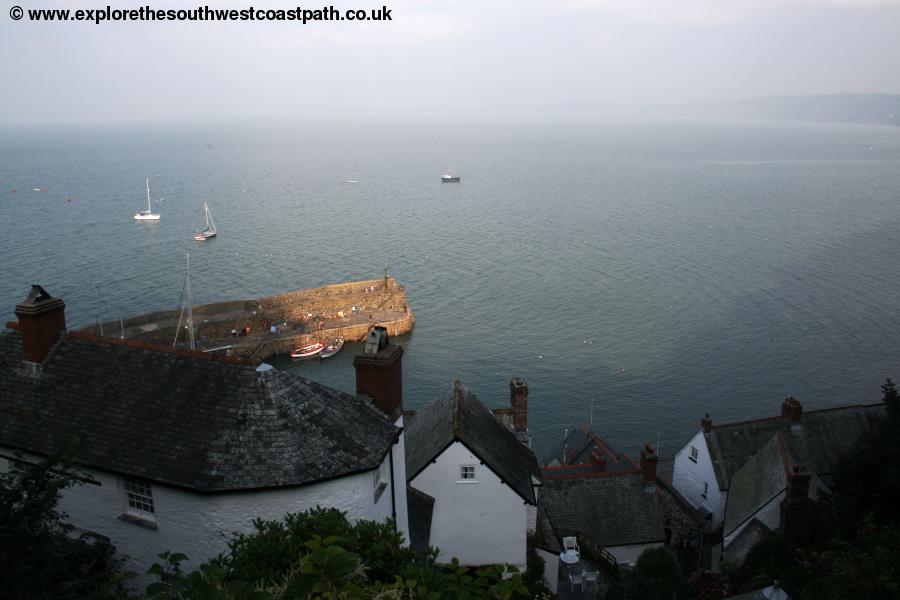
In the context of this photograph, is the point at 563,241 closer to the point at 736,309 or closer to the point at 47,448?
the point at 736,309

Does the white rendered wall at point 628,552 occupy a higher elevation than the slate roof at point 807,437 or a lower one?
lower

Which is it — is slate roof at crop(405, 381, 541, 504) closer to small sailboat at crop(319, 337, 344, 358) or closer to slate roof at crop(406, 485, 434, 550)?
slate roof at crop(406, 485, 434, 550)

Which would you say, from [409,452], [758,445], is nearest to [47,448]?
[409,452]

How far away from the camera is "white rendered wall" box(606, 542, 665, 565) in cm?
3050

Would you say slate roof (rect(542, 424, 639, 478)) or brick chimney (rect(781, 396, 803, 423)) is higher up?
brick chimney (rect(781, 396, 803, 423))

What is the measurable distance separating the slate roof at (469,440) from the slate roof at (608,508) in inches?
203

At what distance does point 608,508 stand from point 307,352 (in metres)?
38.9

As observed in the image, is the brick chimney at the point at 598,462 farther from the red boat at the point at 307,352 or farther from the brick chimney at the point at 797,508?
the red boat at the point at 307,352

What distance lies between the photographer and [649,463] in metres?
30.9

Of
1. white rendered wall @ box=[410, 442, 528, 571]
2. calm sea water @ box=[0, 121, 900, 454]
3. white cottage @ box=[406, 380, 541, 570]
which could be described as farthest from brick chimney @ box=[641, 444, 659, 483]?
calm sea water @ box=[0, 121, 900, 454]

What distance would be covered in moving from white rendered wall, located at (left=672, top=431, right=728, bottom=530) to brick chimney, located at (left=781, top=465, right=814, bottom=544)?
6.91 meters

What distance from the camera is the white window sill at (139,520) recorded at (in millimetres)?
15430

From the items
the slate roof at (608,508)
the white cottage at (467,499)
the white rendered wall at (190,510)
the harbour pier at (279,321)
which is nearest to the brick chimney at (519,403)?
the slate roof at (608,508)

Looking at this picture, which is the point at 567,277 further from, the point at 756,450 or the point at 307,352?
the point at 756,450
